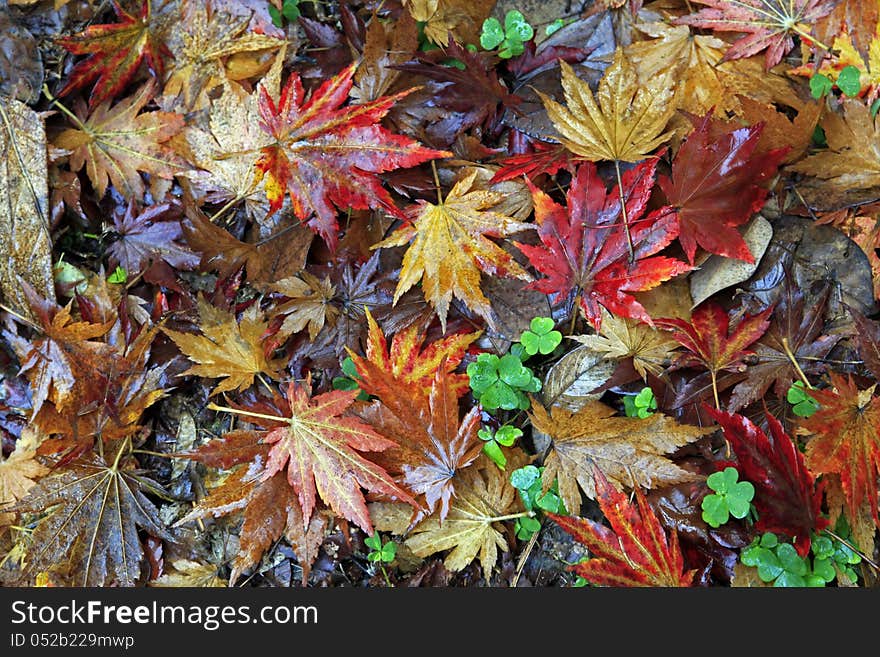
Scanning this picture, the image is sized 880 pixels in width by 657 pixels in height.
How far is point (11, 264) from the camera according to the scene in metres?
1.91

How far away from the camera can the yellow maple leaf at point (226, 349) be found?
1780 millimetres

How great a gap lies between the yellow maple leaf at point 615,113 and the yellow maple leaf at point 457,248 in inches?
10.0

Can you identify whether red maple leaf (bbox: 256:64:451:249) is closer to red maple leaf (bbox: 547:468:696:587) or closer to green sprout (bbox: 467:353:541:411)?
green sprout (bbox: 467:353:541:411)

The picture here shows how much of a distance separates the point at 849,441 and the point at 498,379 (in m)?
0.84

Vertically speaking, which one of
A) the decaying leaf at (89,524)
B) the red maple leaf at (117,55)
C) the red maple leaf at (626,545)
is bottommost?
the decaying leaf at (89,524)

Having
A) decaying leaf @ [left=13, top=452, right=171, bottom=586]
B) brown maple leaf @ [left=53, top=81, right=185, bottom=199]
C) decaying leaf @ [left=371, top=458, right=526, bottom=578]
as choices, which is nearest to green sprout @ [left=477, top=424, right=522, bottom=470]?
decaying leaf @ [left=371, top=458, right=526, bottom=578]

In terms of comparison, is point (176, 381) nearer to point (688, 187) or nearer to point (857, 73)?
point (688, 187)

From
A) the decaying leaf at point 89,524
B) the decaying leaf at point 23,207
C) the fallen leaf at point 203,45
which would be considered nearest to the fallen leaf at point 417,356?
the decaying leaf at point 89,524

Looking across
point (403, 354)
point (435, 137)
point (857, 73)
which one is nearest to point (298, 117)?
point (435, 137)

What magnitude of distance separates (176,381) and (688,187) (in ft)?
4.91

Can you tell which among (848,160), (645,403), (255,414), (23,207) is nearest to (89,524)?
(255,414)

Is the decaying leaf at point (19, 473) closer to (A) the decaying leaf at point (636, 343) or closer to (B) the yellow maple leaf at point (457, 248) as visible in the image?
(B) the yellow maple leaf at point (457, 248)

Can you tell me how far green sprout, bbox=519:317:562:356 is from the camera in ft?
5.58

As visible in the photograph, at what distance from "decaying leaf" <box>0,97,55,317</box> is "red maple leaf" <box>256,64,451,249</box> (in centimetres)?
75
